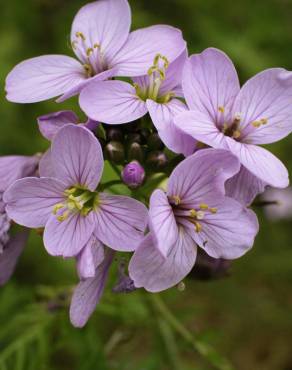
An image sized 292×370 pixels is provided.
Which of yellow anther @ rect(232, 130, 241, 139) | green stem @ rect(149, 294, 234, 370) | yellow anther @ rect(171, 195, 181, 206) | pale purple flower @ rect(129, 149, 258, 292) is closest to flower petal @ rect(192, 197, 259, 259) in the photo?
pale purple flower @ rect(129, 149, 258, 292)

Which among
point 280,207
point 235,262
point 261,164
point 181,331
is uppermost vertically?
point 261,164

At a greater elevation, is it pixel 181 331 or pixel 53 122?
pixel 53 122

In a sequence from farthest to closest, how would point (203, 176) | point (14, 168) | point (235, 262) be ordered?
1. point (235, 262)
2. point (14, 168)
3. point (203, 176)

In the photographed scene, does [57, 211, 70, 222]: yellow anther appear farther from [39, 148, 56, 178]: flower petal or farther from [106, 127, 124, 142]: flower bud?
[106, 127, 124, 142]: flower bud

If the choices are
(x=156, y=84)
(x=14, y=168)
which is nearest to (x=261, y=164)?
(x=156, y=84)

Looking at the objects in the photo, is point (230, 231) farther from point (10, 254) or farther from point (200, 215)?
point (10, 254)

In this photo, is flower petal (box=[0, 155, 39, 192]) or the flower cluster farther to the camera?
flower petal (box=[0, 155, 39, 192])

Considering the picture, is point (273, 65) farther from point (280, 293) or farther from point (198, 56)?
point (198, 56)
